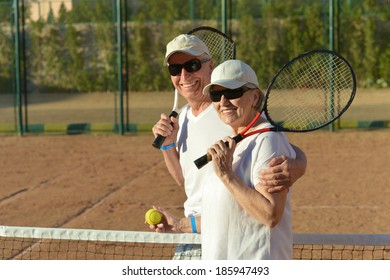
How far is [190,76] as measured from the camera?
4.60m

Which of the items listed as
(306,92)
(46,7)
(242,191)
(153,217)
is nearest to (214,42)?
(306,92)

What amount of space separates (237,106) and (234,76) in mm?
134

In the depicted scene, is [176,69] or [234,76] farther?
[176,69]

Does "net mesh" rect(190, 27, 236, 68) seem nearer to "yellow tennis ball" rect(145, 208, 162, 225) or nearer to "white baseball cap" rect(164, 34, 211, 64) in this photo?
"white baseball cap" rect(164, 34, 211, 64)

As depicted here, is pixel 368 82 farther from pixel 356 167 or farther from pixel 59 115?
pixel 356 167

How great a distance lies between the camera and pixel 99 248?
26.6 feet

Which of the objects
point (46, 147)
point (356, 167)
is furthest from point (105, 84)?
point (356, 167)

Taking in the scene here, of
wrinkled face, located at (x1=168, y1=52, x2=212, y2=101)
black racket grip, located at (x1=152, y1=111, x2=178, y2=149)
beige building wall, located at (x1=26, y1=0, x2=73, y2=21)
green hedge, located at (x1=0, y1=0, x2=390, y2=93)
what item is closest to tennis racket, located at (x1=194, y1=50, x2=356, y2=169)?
wrinkled face, located at (x1=168, y1=52, x2=212, y2=101)

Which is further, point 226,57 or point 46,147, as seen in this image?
point 46,147

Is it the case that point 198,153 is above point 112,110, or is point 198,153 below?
above

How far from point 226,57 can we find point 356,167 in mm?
8125

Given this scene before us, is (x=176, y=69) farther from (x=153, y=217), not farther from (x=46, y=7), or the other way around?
(x=46, y=7)

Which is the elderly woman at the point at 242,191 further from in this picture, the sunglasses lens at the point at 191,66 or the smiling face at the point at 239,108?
the sunglasses lens at the point at 191,66

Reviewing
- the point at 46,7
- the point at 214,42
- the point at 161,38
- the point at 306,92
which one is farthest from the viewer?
the point at 46,7
